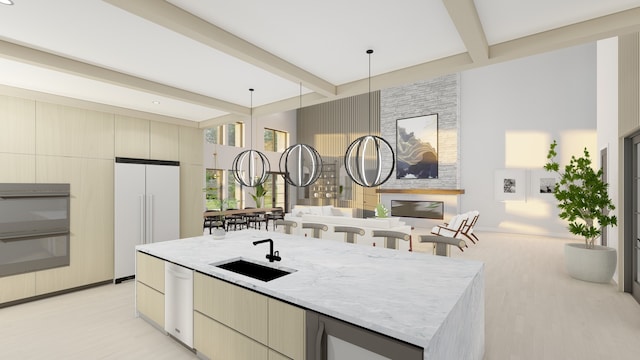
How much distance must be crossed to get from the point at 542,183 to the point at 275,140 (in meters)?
9.77

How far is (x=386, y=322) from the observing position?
1428 mm

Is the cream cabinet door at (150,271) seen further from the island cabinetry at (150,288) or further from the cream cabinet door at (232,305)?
the cream cabinet door at (232,305)

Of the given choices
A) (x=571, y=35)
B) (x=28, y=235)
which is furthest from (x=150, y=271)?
(x=571, y=35)

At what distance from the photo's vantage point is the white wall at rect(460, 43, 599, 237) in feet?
26.9

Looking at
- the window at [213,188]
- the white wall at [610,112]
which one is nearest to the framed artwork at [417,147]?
the white wall at [610,112]

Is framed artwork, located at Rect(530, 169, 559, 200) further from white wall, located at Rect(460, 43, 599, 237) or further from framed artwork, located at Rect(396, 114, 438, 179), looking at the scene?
framed artwork, located at Rect(396, 114, 438, 179)

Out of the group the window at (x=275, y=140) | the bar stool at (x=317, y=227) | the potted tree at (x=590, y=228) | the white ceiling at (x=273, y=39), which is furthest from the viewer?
the window at (x=275, y=140)

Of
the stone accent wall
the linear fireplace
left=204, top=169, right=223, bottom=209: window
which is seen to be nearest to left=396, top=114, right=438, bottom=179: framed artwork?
the stone accent wall

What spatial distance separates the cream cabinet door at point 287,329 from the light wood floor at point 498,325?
124 cm

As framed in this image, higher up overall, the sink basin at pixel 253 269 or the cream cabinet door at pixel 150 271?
the sink basin at pixel 253 269

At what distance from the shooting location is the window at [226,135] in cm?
1080

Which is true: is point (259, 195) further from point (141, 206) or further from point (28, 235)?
point (28, 235)

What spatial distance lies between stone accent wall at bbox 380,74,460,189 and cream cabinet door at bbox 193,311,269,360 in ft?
29.9

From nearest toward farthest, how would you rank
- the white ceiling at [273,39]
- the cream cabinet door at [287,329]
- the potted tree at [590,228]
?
the cream cabinet door at [287,329]
the white ceiling at [273,39]
the potted tree at [590,228]
